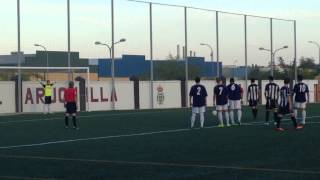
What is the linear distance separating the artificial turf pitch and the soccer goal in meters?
15.2

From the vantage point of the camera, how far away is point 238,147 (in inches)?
667

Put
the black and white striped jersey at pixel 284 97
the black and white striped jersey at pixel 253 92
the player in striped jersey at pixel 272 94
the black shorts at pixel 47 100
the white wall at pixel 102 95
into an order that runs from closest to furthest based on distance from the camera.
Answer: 1. the black and white striped jersey at pixel 284 97
2. the player in striped jersey at pixel 272 94
3. the black and white striped jersey at pixel 253 92
4. the black shorts at pixel 47 100
5. the white wall at pixel 102 95

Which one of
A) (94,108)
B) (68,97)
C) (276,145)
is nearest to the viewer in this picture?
(276,145)

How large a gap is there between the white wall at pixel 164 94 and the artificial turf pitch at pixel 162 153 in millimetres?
22330

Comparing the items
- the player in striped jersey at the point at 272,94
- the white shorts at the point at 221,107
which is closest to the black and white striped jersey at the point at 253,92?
the player in striped jersey at the point at 272,94

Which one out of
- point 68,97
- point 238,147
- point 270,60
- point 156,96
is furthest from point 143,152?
point 270,60

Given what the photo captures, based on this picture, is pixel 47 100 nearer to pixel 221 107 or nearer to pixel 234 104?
pixel 234 104

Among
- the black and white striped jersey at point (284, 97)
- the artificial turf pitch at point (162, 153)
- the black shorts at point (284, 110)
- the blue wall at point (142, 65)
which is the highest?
the blue wall at point (142, 65)

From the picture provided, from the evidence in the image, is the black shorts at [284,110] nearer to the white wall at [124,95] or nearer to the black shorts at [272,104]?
the black shorts at [272,104]

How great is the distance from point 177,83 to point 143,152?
3381 cm

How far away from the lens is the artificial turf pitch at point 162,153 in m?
12.4

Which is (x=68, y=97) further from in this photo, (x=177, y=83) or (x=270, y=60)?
(x=270, y=60)

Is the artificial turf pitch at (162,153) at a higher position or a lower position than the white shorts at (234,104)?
lower

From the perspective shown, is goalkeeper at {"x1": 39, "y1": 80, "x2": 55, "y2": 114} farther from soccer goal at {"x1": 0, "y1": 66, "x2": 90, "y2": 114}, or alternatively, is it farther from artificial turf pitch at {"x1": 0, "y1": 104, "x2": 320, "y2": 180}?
artificial turf pitch at {"x1": 0, "y1": 104, "x2": 320, "y2": 180}
